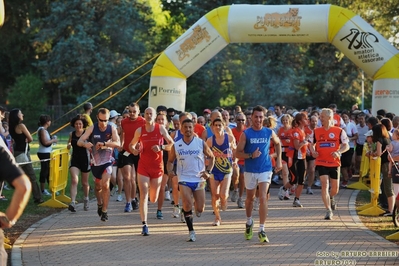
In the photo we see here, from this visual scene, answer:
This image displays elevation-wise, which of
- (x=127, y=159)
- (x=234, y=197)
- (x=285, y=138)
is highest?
(x=285, y=138)

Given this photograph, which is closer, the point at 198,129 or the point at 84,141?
the point at 84,141

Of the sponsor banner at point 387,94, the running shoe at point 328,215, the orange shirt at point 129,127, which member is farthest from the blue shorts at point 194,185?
the sponsor banner at point 387,94

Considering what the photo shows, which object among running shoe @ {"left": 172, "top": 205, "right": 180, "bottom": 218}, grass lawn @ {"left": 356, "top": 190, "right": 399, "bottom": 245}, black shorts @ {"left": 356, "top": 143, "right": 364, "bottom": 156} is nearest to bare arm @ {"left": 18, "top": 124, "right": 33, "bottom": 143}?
running shoe @ {"left": 172, "top": 205, "right": 180, "bottom": 218}

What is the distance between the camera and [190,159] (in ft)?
35.8

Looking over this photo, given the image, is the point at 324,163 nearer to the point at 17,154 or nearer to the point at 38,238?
the point at 38,238

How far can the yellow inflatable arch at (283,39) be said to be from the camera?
1797 cm

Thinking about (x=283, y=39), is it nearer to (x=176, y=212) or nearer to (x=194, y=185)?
(x=176, y=212)

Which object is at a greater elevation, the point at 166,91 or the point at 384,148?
the point at 166,91

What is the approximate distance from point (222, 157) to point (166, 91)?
7.02 meters

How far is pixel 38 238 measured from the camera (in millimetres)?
11180

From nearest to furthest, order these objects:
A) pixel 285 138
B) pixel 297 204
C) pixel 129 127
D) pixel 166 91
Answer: pixel 129 127 → pixel 297 204 → pixel 285 138 → pixel 166 91

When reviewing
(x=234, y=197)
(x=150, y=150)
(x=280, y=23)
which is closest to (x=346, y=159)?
(x=280, y=23)

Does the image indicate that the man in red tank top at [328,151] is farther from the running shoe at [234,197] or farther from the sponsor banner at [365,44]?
the sponsor banner at [365,44]

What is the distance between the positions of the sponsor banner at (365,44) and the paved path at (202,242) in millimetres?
5196
